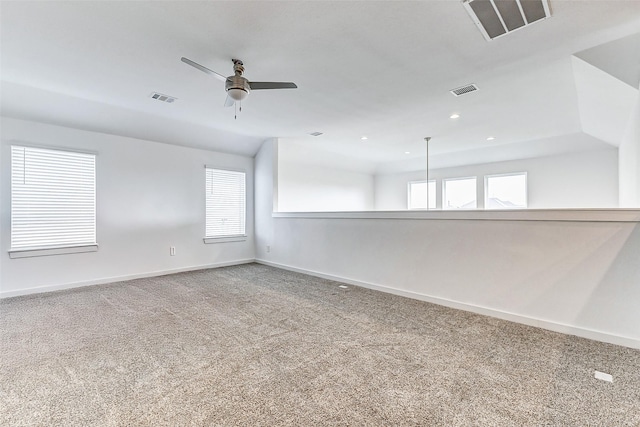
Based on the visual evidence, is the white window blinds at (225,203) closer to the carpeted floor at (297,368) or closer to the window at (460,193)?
the carpeted floor at (297,368)

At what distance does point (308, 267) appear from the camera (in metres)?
5.03

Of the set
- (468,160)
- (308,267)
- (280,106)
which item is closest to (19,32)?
(280,106)

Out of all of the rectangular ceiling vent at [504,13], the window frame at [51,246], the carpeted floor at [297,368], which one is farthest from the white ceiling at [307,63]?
the carpeted floor at [297,368]

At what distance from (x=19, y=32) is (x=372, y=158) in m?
6.58

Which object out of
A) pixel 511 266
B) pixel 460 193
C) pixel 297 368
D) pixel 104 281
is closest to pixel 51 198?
pixel 104 281

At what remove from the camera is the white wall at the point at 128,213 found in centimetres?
374

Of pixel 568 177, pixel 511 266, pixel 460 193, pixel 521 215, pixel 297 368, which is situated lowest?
pixel 297 368

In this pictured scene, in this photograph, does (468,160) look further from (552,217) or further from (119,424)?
(119,424)

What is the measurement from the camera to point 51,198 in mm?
3951

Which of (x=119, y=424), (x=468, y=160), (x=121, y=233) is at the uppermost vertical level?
(x=468, y=160)

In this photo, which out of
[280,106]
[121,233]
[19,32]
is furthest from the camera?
[121,233]

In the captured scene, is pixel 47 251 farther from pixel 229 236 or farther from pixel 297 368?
pixel 297 368

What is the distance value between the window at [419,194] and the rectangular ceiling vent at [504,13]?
19.0 feet

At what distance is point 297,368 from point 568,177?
6.38 m
